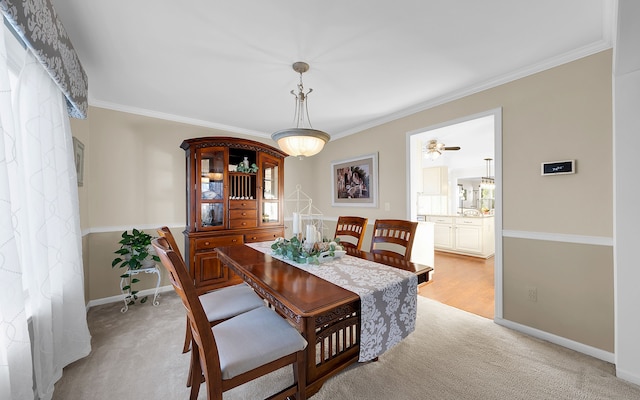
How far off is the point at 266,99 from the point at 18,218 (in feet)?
7.28

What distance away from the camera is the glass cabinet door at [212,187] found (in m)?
3.09

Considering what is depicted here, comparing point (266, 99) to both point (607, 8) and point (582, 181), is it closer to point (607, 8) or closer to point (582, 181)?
point (607, 8)

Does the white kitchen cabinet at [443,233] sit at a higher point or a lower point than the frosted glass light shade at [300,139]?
lower

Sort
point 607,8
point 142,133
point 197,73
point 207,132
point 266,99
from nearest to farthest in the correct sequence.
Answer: point 607,8 < point 197,73 < point 266,99 < point 142,133 < point 207,132

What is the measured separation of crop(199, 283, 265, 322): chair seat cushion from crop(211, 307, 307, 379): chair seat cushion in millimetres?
239

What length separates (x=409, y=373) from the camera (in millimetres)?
1679

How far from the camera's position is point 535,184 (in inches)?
84.7

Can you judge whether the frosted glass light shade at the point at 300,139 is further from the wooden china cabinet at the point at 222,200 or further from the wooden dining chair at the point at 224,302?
the wooden china cabinet at the point at 222,200

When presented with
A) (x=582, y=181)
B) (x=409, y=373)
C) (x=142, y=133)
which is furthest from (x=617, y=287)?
(x=142, y=133)

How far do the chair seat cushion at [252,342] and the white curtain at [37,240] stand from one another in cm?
87

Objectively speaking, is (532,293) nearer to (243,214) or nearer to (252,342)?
(252,342)

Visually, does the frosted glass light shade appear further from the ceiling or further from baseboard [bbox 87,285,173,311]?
baseboard [bbox 87,285,173,311]

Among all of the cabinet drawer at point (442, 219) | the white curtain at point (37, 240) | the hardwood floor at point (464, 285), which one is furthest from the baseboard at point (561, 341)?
the white curtain at point (37, 240)

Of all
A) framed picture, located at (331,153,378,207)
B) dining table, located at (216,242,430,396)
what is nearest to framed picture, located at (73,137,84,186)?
dining table, located at (216,242,430,396)
